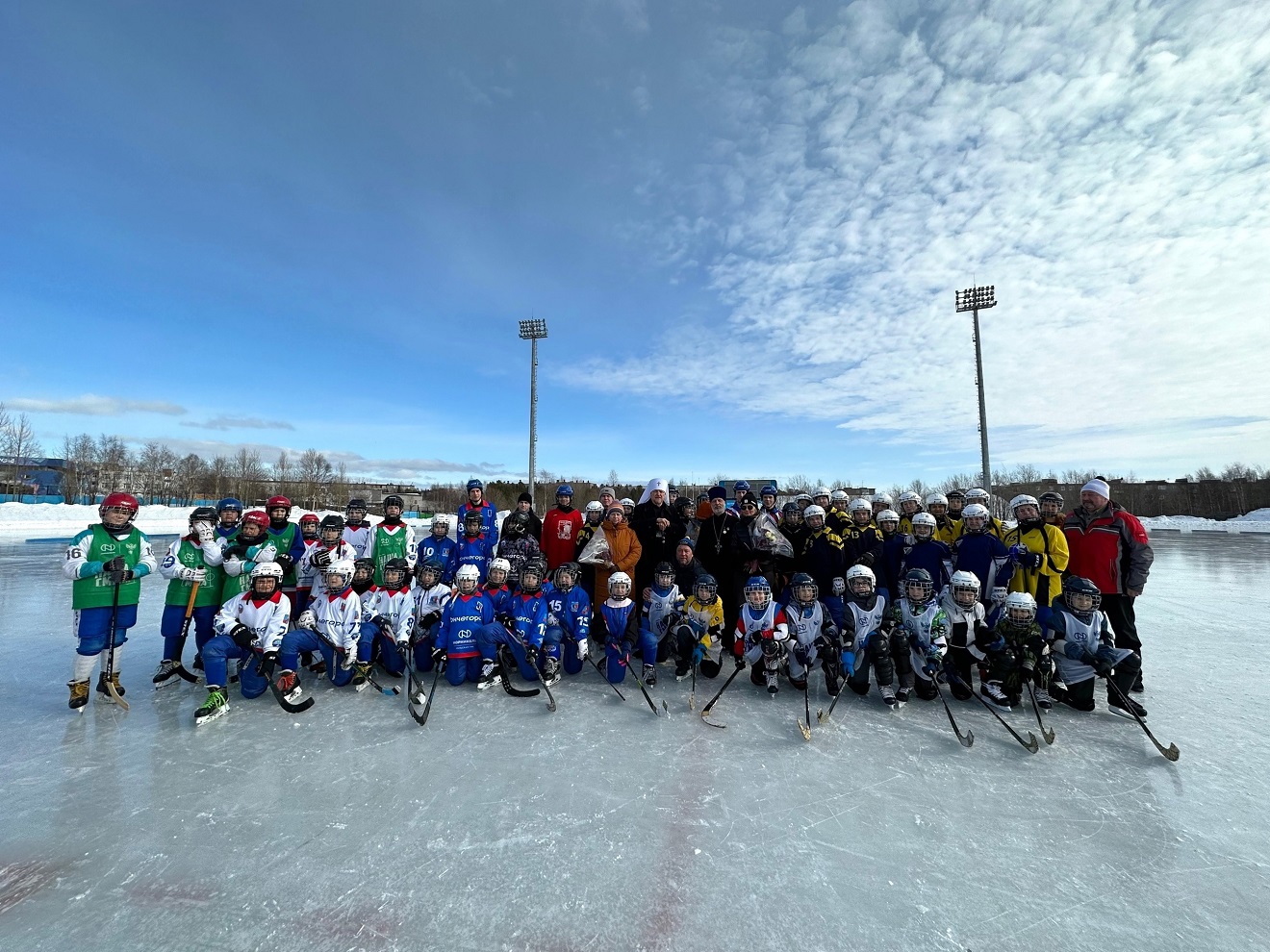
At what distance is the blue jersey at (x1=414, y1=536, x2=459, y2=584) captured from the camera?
5.74 m

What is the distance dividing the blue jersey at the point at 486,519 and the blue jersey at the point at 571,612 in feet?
4.34

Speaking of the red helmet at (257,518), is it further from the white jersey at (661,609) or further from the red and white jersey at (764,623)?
the red and white jersey at (764,623)

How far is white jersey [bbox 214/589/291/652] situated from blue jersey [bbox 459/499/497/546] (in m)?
1.86

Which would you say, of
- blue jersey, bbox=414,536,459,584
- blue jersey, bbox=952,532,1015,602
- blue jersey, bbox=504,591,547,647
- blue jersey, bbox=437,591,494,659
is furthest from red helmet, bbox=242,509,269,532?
blue jersey, bbox=952,532,1015,602

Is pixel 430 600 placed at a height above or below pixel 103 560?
below

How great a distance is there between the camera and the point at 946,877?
2.23 m

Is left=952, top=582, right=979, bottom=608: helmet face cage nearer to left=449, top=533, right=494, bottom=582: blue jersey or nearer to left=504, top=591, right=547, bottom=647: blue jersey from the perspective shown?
left=504, top=591, right=547, bottom=647: blue jersey

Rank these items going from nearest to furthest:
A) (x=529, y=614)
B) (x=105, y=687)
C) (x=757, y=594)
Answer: (x=105, y=687) → (x=757, y=594) → (x=529, y=614)

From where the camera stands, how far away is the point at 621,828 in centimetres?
257

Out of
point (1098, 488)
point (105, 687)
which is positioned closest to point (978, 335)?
point (1098, 488)

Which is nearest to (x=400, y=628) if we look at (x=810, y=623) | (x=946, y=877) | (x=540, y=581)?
(x=540, y=581)

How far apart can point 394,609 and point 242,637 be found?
3.65 ft

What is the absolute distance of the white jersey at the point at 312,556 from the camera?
16.6 feet

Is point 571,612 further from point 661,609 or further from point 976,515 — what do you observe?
point 976,515
